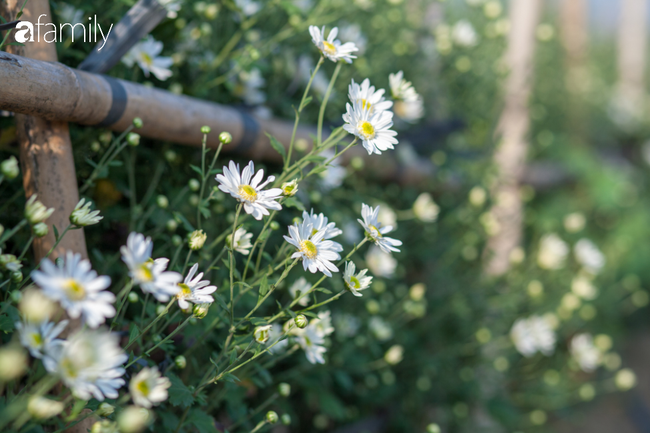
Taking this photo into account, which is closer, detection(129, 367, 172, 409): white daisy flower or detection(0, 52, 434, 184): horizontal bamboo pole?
detection(129, 367, 172, 409): white daisy flower

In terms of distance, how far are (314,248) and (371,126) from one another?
20 cm

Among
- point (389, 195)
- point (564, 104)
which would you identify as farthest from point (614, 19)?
point (389, 195)

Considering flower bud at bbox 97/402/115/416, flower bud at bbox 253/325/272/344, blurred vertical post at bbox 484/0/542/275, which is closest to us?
flower bud at bbox 97/402/115/416

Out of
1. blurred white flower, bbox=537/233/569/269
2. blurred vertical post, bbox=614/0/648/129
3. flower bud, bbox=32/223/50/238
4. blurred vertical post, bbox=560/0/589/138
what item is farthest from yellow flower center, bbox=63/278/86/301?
blurred vertical post, bbox=614/0/648/129

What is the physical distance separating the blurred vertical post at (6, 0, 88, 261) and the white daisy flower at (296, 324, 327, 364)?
1.27 ft

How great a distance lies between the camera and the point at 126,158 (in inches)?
36.1

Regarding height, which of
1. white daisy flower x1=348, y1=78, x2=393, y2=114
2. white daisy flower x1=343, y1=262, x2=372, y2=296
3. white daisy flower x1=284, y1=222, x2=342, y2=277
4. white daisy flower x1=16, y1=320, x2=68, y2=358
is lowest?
white daisy flower x1=343, y1=262, x2=372, y2=296

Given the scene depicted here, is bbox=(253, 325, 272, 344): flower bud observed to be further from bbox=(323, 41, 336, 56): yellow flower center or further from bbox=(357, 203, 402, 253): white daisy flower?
bbox=(323, 41, 336, 56): yellow flower center

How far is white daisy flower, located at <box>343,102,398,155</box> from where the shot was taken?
2.20 ft

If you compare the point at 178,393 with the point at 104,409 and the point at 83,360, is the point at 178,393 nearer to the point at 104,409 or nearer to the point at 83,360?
the point at 104,409

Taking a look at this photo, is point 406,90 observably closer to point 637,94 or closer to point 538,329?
point 538,329

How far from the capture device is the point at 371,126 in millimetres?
690

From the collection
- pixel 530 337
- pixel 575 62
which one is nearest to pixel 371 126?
pixel 530 337

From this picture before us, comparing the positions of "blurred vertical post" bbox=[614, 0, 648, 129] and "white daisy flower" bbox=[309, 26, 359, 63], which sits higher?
"white daisy flower" bbox=[309, 26, 359, 63]
